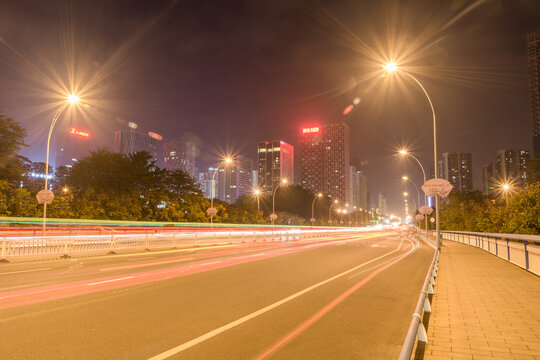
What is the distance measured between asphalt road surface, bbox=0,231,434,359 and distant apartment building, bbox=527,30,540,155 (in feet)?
591

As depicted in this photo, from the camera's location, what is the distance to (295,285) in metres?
10.6

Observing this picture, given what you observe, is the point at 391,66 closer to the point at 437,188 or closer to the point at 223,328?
the point at 437,188

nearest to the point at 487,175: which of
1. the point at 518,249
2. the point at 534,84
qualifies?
the point at 534,84

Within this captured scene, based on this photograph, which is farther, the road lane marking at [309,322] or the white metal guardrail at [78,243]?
the white metal guardrail at [78,243]

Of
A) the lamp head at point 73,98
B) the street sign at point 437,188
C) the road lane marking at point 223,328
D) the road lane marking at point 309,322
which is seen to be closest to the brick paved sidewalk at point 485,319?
the road lane marking at point 309,322

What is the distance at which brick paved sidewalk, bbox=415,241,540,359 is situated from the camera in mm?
4957

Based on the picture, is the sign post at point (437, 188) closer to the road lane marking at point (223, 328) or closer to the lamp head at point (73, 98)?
the road lane marking at point (223, 328)

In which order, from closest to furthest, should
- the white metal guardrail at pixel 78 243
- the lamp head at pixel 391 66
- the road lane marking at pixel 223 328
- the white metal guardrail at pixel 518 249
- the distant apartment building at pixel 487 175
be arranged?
the road lane marking at pixel 223 328 → the white metal guardrail at pixel 518 249 → the white metal guardrail at pixel 78 243 → the lamp head at pixel 391 66 → the distant apartment building at pixel 487 175

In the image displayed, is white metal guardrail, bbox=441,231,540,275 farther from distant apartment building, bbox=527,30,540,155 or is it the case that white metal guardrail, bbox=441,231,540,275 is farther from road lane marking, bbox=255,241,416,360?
distant apartment building, bbox=527,30,540,155

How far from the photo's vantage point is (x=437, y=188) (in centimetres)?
2053

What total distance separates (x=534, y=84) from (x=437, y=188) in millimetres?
175194

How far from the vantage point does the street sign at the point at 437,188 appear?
20255 millimetres

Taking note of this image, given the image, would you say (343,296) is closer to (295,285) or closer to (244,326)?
(295,285)

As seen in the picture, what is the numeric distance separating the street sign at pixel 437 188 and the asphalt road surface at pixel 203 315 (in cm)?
936
